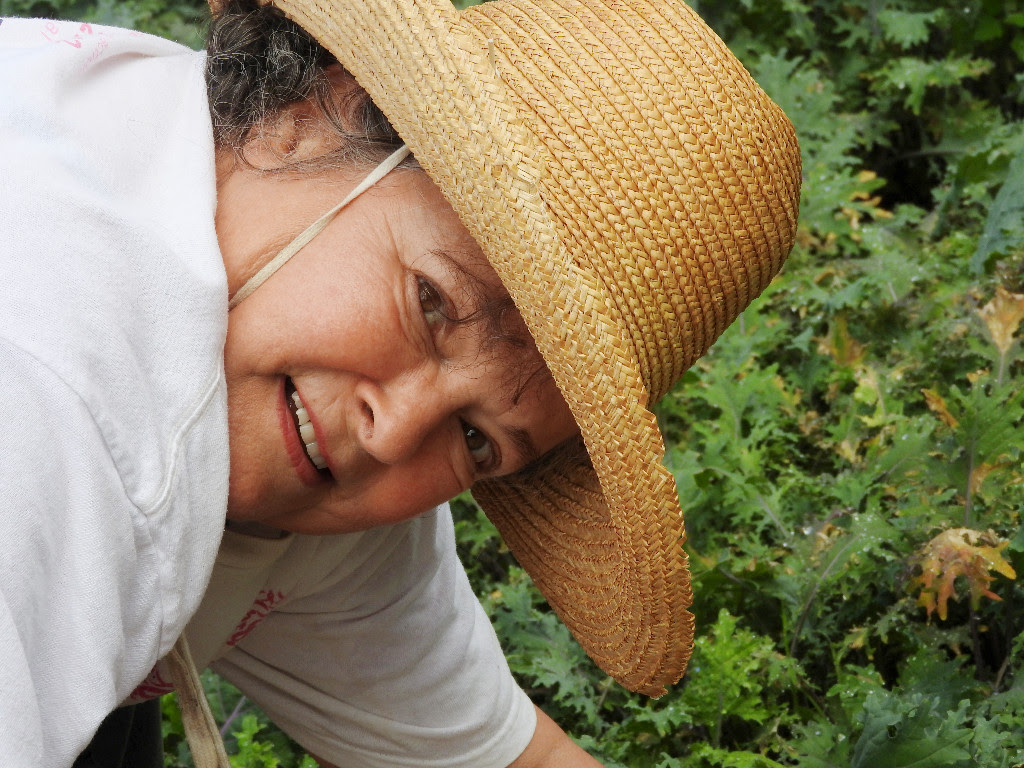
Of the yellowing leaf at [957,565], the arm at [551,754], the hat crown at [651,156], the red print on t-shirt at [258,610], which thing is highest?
the hat crown at [651,156]

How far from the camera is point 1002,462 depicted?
2.40m

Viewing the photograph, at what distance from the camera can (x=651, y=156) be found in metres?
1.61

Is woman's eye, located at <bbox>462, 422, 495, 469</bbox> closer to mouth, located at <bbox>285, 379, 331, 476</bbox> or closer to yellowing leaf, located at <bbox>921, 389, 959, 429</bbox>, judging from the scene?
mouth, located at <bbox>285, 379, 331, 476</bbox>

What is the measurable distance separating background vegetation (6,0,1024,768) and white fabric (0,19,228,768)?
2.88 feet

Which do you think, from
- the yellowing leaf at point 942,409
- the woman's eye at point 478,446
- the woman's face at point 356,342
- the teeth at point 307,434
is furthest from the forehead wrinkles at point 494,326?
the yellowing leaf at point 942,409

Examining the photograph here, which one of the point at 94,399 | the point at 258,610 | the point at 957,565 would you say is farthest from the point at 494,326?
the point at 957,565

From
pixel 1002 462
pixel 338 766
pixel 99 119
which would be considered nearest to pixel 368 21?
pixel 99 119

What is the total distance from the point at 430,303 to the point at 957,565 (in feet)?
3.69

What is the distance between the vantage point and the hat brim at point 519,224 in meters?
1.41

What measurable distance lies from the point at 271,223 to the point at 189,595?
1.60 feet

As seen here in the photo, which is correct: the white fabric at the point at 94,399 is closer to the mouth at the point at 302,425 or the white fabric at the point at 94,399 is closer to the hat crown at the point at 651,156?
the mouth at the point at 302,425

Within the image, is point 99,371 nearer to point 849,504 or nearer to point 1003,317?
point 849,504

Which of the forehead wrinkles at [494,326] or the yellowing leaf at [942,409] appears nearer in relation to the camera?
the forehead wrinkles at [494,326]

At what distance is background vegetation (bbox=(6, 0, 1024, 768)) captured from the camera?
227 centimetres
